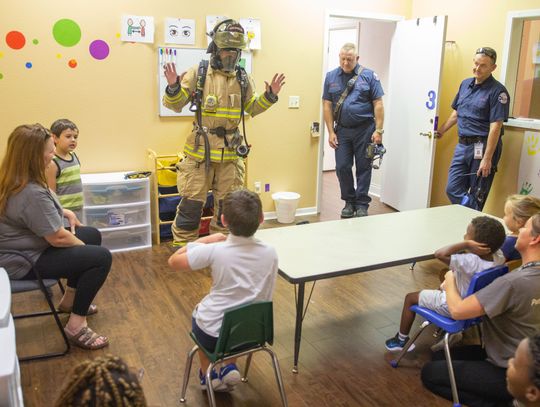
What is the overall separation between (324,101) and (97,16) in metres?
2.16

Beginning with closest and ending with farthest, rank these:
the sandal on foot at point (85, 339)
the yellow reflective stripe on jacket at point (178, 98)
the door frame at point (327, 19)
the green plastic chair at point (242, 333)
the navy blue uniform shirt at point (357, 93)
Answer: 1. the green plastic chair at point (242, 333)
2. the sandal on foot at point (85, 339)
3. the yellow reflective stripe on jacket at point (178, 98)
4. the navy blue uniform shirt at point (357, 93)
5. the door frame at point (327, 19)

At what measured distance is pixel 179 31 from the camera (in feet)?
14.3

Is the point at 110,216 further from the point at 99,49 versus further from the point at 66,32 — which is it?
the point at 66,32

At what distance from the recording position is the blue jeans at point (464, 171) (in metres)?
4.37

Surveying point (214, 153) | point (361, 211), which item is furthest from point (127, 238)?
point (361, 211)

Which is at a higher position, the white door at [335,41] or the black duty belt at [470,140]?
the white door at [335,41]

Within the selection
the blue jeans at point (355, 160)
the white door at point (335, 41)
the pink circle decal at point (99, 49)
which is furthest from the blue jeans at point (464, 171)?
the pink circle decal at point (99, 49)

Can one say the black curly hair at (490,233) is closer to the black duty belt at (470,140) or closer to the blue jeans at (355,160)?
the black duty belt at (470,140)

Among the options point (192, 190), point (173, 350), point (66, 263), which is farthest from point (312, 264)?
point (192, 190)

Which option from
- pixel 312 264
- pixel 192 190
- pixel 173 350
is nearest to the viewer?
pixel 312 264

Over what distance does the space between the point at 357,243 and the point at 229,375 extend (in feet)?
3.21

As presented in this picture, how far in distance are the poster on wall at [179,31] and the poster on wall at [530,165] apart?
3013mm

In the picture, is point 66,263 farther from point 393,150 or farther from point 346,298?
point 393,150

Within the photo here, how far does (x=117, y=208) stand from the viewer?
4133 mm
